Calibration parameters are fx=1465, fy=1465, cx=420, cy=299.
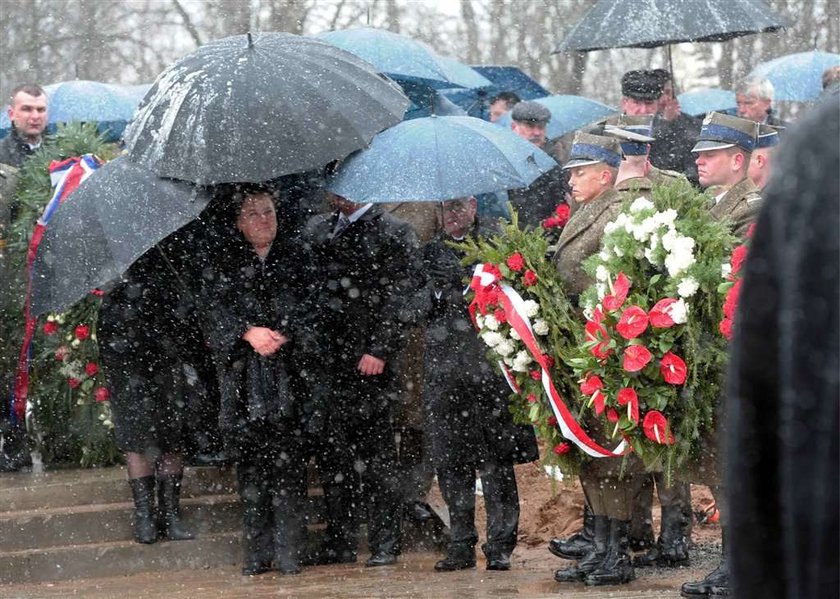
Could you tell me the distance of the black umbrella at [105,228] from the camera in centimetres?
738

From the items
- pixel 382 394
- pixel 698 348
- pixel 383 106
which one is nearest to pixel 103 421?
pixel 382 394

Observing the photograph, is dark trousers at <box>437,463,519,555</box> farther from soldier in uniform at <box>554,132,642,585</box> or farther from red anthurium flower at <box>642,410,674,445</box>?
red anthurium flower at <box>642,410,674,445</box>

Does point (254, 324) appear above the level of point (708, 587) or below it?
above

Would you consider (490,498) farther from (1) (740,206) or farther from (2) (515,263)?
(1) (740,206)

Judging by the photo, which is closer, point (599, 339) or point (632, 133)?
point (599, 339)

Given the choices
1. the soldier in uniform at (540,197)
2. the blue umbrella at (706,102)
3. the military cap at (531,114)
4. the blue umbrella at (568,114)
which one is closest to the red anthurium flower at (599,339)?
the soldier in uniform at (540,197)

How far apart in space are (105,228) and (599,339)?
8.66 feet

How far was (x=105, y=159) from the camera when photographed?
356 inches

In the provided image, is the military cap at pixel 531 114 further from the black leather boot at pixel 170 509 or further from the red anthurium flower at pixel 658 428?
the red anthurium flower at pixel 658 428

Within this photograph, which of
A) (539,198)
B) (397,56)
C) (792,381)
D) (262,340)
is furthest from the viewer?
(397,56)

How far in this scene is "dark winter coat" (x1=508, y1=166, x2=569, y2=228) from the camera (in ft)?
31.7

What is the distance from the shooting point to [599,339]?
21.4ft

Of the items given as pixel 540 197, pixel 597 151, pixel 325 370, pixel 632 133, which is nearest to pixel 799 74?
pixel 540 197

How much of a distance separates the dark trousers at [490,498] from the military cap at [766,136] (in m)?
2.14
